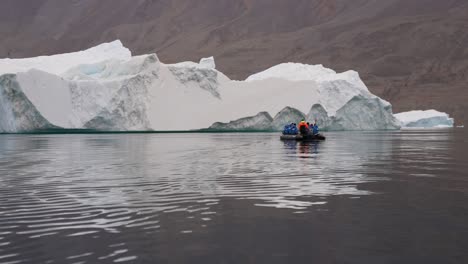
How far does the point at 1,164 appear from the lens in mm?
25125

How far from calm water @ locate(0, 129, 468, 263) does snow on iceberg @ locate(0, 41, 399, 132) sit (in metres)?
41.5

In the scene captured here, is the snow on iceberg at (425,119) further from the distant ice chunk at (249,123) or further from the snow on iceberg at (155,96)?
the distant ice chunk at (249,123)

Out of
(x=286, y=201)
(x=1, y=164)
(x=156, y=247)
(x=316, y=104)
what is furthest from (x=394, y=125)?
(x=156, y=247)

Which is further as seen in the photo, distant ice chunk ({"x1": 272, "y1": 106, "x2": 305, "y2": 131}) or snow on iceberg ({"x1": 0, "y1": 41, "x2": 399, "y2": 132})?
distant ice chunk ({"x1": 272, "y1": 106, "x2": 305, "y2": 131})

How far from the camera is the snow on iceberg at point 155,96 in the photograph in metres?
60.7

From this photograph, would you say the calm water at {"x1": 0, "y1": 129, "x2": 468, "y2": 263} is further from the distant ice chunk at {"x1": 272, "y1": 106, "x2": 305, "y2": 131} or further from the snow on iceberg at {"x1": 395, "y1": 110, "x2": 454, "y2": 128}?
the snow on iceberg at {"x1": 395, "y1": 110, "x2": 454, "y2": 128}

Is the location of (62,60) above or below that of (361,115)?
above

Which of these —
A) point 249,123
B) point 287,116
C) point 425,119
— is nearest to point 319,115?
point 287,116

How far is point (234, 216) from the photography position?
11.8m

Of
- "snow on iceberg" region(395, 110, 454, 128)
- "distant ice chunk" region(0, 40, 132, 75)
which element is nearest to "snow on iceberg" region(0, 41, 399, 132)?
"distant ice chunk" region(0, 40, 132, 75)

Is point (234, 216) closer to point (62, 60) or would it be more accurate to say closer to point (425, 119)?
point (62, 60)

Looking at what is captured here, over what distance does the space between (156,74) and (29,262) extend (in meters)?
61.7

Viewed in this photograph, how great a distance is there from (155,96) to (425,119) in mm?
64690

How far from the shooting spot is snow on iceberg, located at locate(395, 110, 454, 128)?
112312 mm
